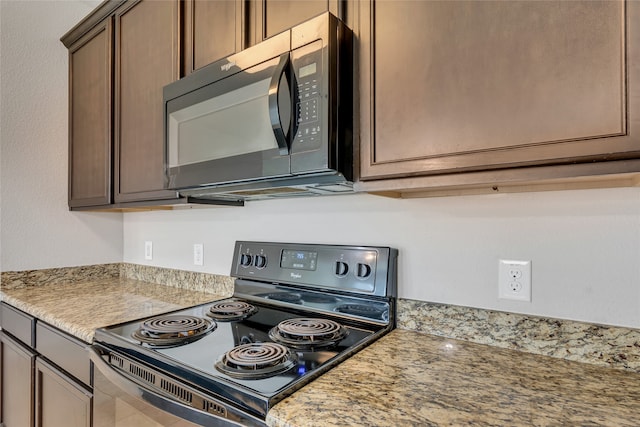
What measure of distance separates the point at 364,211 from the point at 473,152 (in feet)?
1.80

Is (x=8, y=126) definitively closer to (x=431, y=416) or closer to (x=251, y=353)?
(x=251, y=353)

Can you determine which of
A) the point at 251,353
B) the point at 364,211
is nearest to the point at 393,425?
the point at 251,353

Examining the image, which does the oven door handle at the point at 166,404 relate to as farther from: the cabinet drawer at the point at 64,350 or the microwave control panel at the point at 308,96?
the microwave control panel at the point at 308,96

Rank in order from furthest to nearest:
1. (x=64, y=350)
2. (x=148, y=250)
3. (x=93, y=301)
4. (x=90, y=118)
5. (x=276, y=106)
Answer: (x=148, y=250)
(x=90, y=118)
(x=93, y=301)
(x=64, y=350)
(x=276, y=106)

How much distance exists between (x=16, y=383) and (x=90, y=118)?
53.8 inches

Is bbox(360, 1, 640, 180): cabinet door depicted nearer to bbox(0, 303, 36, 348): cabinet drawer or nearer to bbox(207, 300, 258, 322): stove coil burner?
bbox(207, 300, 258, 322): stove coil burner

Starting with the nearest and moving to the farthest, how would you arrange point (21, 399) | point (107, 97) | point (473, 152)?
1. point (473, 152)
2. point (21, 399)
3. point (107, 97)

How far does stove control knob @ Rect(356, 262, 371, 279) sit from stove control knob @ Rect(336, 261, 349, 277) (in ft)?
0.15

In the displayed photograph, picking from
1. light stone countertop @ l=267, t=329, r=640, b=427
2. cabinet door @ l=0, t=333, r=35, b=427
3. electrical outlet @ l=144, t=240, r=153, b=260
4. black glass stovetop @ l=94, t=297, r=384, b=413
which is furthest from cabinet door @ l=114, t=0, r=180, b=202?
light stone countertop @ l=267, t=329, r=640, b=427

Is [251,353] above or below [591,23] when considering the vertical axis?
below

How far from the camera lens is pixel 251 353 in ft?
2.97

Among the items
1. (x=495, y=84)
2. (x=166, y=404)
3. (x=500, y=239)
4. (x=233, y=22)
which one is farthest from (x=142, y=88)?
(x=500, y=239)

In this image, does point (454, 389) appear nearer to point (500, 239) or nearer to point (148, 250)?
point (500, 239)

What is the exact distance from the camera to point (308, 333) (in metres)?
1.04
